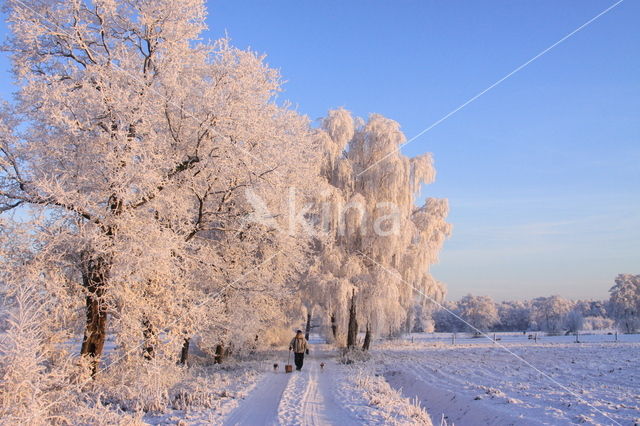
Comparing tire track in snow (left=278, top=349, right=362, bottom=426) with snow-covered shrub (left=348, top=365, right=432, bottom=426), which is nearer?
tire track in snow (left=278, top=349, right=362, bottom=426)

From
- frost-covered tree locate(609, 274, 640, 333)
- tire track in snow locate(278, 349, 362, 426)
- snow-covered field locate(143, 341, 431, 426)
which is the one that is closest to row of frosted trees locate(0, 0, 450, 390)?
snow-covered field locate(143, 341, 431, 426)

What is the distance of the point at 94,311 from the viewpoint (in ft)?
33.7

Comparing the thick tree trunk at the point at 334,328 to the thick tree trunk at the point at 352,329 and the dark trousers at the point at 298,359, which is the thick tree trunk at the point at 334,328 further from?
the dark trousers at the point at 298,359

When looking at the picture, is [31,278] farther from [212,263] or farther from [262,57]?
[262,57]

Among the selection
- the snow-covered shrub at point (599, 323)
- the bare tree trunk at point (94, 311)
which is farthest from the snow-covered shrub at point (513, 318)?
the bare tree trunk at point (94, 311)

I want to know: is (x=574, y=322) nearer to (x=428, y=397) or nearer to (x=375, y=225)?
(x=375, y=225)

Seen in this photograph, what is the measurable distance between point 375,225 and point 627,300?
7042 cm

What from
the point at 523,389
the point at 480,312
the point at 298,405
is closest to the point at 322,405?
the point at 298,405

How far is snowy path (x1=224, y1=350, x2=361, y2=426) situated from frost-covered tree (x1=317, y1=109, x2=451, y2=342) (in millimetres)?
7788

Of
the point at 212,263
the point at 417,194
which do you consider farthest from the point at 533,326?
the point at 212,263

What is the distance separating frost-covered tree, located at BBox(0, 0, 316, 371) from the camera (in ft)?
31.6

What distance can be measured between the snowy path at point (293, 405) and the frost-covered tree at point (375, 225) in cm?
779

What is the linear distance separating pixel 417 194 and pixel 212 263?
1223cm

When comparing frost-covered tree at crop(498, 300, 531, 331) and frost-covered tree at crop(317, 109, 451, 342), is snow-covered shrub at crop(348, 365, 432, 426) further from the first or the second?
→ frost-covered tree at crop(498, 300, 531, 331)
